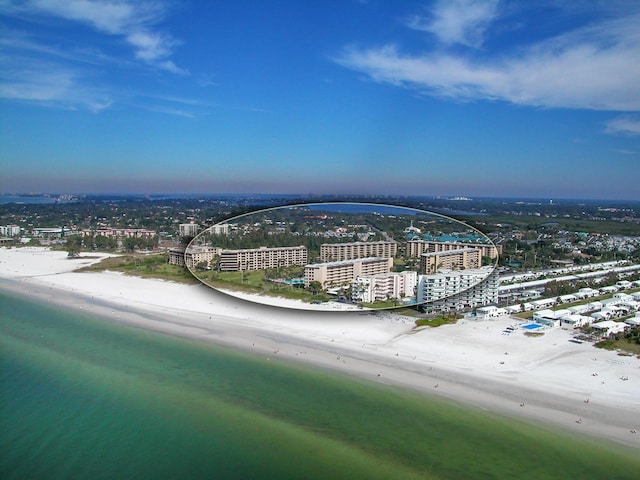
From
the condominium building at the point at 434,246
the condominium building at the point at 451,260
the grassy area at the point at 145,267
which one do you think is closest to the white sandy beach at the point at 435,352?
the condominium building at the point at 451,260

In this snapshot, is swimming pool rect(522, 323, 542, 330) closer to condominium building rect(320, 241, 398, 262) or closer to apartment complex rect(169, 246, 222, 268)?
condominium building rect(320, 241, 398, 262)

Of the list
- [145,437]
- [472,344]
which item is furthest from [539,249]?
[145,437]

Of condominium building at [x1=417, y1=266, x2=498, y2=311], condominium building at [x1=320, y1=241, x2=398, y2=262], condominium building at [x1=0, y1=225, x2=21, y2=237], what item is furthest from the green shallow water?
condominium building at [x1=0, y1=225, x2=21, y2=237]

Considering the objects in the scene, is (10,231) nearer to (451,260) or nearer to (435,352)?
(451,260)

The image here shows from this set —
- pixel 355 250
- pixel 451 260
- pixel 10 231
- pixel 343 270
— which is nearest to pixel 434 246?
pixel 451 260

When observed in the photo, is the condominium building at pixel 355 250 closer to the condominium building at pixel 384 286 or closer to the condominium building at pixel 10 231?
the condominium building at pixel 384 286

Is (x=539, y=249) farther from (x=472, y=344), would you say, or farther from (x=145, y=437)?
(x=145, y=437)
